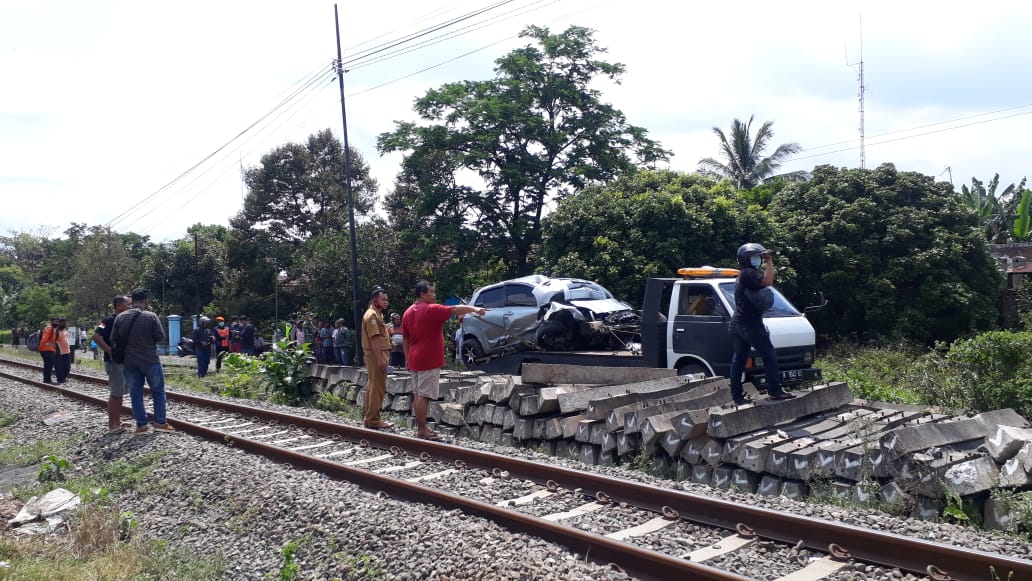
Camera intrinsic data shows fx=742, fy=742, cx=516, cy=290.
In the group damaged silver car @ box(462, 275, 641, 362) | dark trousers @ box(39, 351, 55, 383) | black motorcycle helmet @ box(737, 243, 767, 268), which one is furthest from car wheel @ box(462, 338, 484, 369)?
dark trousers @ box(39, 351, 55, 383)

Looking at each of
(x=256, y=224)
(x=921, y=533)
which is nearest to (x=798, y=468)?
(x=921, y=533)

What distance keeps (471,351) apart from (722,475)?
8.39 metres

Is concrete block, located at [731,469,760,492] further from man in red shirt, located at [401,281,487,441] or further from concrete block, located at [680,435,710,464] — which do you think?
man in red shirt, located at [401,281,487,441]

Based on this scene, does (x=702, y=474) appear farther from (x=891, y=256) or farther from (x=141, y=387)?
(x=891, y=256)

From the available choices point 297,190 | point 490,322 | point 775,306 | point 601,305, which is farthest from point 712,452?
point 297,190

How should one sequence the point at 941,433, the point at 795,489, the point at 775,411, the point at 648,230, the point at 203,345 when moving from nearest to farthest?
the point at 941,433 → the point at 795,489 → the point at 775,411 → the point at 648,230 → the point at 203,345

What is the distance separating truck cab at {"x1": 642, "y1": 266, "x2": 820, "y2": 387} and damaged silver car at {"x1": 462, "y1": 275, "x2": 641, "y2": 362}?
1.35 metres

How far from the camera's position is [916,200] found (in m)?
20.4

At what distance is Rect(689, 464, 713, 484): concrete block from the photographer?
6.78 meters

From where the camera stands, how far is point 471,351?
14.6 m

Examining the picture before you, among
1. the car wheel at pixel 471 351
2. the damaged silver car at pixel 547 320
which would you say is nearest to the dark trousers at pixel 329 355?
the car wheel at pixel 471 351

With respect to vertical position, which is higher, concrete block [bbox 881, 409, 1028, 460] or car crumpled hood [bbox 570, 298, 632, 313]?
car crumpled hood [bbox 570, 298, 632, 313]

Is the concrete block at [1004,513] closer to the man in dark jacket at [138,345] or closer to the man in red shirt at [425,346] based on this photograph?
the man in red shirt at [425,346]

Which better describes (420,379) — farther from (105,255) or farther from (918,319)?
(105,255)
